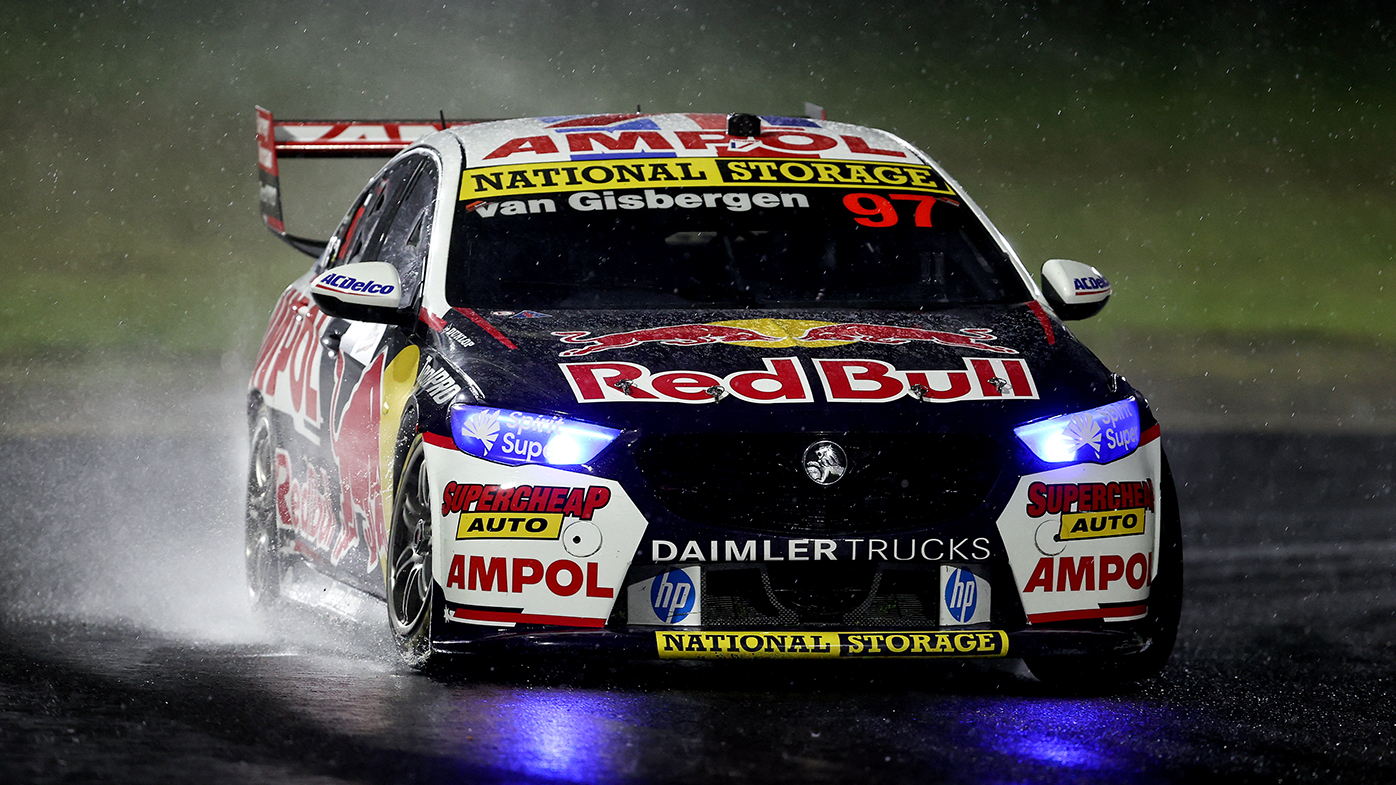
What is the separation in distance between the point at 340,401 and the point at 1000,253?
6.67ft

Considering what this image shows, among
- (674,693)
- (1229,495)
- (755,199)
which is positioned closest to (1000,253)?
(755,199)

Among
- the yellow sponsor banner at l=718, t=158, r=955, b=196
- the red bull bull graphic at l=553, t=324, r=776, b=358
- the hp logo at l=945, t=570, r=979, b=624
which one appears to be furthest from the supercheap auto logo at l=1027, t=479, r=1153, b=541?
the yellow sponsor banner at l=718, t=158, r=955, b=196

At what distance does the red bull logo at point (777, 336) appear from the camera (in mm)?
6070

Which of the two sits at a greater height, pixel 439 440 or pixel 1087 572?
pixel 439 440

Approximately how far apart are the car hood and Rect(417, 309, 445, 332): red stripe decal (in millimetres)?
26

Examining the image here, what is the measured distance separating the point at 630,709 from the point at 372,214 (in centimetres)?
294

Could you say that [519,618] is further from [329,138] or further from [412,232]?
[329,138]

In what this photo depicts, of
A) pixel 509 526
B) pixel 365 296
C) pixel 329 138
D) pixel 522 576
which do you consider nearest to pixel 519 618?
pixel 522 576

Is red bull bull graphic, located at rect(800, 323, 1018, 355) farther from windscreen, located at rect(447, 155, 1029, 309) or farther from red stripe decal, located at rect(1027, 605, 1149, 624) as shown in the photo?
red stripe decal, located at rect(1027, 605, 1149, 624)

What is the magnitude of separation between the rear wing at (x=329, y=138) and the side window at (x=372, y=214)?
1.09 meters

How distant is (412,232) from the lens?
23.7 feet

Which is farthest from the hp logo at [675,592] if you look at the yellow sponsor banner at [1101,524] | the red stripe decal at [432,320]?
the red stripe decal at [432,320]

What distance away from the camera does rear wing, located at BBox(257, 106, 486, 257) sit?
9523 mm

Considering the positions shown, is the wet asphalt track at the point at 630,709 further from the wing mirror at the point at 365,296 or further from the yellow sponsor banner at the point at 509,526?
the wing mirror at the point at 365,296
